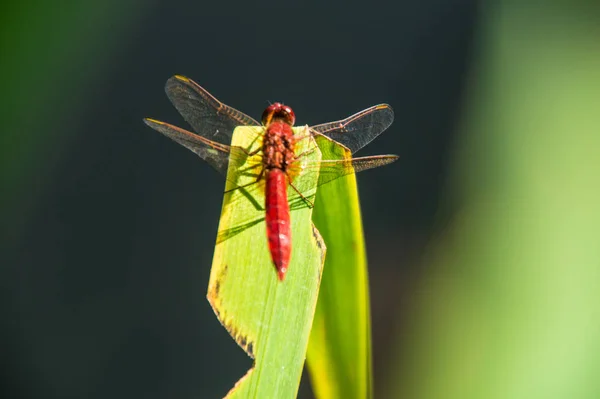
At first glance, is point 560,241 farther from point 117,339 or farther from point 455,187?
point 117,339

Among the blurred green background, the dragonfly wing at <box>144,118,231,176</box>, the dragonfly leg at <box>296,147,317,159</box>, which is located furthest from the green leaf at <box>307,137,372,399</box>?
the blurred green background

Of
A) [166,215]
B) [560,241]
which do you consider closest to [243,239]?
[560,241]

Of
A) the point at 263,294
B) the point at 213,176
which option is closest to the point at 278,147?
the point at 263,294

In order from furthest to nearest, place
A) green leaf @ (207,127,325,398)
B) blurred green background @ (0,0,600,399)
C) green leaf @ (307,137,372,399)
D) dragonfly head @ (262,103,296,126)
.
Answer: blurred green background @ (0,0,600,399) < dragonfly head @ (262,103,296,126) < green leaf @ (307,137,372,399) < green leaf @ (207,127,325,398)

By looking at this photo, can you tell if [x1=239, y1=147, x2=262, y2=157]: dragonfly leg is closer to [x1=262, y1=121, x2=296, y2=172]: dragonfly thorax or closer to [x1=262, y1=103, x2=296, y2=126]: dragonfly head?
[x1=262, y1=121, x2=296, y2=172]: dragonfly thorax

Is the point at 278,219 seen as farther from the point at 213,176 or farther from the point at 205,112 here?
the point at 213,176

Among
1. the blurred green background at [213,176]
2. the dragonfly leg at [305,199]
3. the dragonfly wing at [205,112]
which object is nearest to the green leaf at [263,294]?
the dragonfly leg at [305,199]

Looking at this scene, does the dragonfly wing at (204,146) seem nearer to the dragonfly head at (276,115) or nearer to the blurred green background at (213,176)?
the dragonfly head at (276,115)
